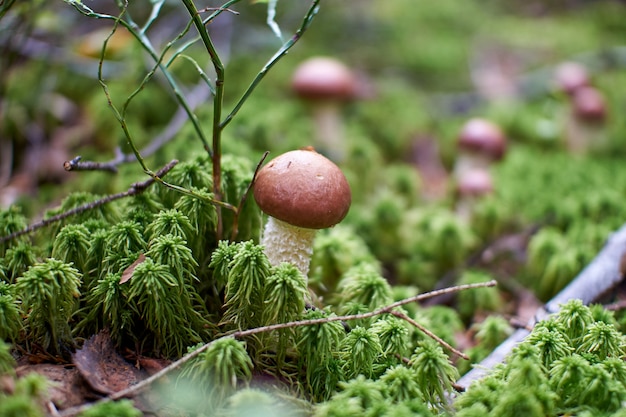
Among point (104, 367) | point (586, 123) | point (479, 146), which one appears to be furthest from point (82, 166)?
point (586, 123)

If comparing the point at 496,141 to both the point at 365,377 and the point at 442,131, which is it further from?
the point at 365,377

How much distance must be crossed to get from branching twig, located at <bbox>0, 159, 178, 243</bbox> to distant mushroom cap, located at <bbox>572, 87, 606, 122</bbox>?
11.1ft

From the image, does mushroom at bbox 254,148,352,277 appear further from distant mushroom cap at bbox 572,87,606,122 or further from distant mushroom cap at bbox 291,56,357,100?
distant mushroom cap at bbox 572,87,606,122

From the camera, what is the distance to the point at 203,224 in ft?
5.88

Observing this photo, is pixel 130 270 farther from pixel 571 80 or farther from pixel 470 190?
pixel 571 80

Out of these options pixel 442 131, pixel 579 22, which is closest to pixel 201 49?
pixel 442 131

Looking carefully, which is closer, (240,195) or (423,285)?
(240,195)

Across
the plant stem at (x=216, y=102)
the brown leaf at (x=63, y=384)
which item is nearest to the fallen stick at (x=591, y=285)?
the plant stem at (x=216, y=102)

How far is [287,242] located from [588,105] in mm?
3196

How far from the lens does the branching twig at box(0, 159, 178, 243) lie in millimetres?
1762

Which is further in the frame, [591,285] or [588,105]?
[588,105]

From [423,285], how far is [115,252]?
169 cm

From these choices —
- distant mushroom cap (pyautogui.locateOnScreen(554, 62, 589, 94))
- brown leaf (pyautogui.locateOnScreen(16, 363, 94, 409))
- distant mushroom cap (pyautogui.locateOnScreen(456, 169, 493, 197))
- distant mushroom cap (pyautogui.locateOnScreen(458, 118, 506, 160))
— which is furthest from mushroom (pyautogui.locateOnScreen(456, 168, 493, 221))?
brown leaf (pyautogui.locateOnScreen(16, 363, 94, 409))

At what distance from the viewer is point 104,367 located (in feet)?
4.90
